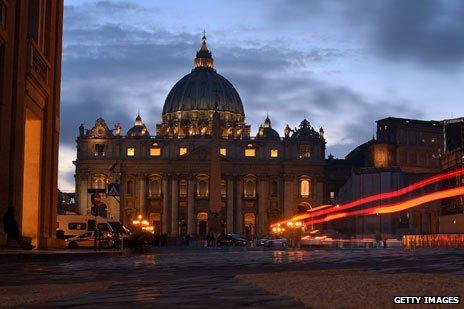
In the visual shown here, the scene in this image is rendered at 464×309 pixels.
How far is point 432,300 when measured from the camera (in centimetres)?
880

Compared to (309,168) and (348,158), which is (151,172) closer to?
(309,168)

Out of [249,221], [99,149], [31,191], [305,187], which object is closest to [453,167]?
[31,191]

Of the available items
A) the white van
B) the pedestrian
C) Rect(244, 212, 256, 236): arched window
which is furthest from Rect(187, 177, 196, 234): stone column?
the pedestrian

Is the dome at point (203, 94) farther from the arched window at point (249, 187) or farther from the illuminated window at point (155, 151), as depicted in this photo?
the arched window at point (249, 187)

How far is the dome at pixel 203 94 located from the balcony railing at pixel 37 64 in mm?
128546

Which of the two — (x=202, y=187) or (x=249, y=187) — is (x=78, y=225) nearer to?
(x=202, y=187)

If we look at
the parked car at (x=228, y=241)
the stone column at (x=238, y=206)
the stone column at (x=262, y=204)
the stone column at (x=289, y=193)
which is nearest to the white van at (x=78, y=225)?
the parked car at (x=228, y=241)

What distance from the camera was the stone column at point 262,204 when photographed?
14150cm

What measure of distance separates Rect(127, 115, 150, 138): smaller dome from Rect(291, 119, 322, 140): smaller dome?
86.9ft

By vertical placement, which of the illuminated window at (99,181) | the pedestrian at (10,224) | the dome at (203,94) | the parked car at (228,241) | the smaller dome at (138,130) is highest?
the dome at (203,94)

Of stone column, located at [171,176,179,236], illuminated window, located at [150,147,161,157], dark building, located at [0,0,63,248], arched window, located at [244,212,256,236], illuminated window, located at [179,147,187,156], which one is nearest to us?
dark building, located at [0,0,63,248]

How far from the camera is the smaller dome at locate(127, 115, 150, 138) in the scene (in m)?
147

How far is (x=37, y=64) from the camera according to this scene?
29.8 m

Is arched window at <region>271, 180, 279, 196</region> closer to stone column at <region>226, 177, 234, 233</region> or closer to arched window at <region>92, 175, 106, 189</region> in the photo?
stone column at <region>226, 177, 234, 233</region>
